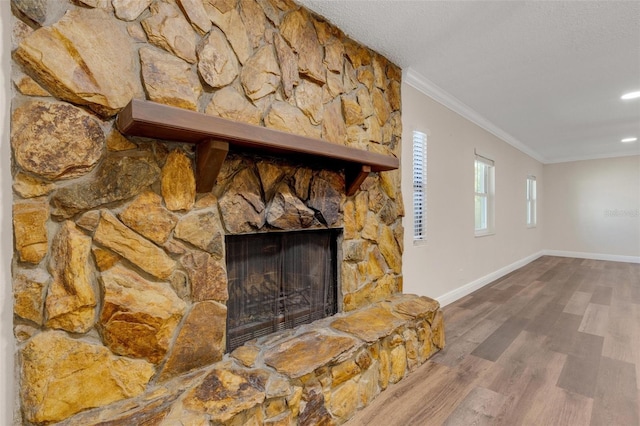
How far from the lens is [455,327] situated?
2773mm

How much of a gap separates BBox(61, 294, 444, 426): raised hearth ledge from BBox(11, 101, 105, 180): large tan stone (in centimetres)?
94

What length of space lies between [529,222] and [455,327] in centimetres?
502

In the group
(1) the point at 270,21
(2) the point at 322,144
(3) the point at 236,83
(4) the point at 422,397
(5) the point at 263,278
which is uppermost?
(1) the point at 270,21

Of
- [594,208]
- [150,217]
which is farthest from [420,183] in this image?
[594,208]

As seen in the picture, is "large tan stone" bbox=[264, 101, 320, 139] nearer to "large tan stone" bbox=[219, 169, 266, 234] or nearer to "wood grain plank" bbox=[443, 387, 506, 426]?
"large tan stone" bbox=[219, 169, 266, 234]

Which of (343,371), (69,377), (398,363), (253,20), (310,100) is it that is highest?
(253,20)

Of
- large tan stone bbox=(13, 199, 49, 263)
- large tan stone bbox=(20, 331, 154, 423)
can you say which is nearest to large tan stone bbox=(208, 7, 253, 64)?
large tan stone bbox=(13, 199, 49, 263)

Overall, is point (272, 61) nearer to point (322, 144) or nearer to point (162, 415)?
point (322, 144)

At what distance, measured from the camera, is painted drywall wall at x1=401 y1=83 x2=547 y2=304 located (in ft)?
9.02

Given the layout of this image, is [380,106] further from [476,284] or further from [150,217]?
[476,284]

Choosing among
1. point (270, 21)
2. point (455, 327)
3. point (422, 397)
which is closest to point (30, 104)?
point (270, 21)

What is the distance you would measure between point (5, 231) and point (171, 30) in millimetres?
1031

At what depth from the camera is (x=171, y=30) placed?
51.7 inches

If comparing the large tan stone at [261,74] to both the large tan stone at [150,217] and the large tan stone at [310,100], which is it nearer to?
the large tan stone at [310,100]
